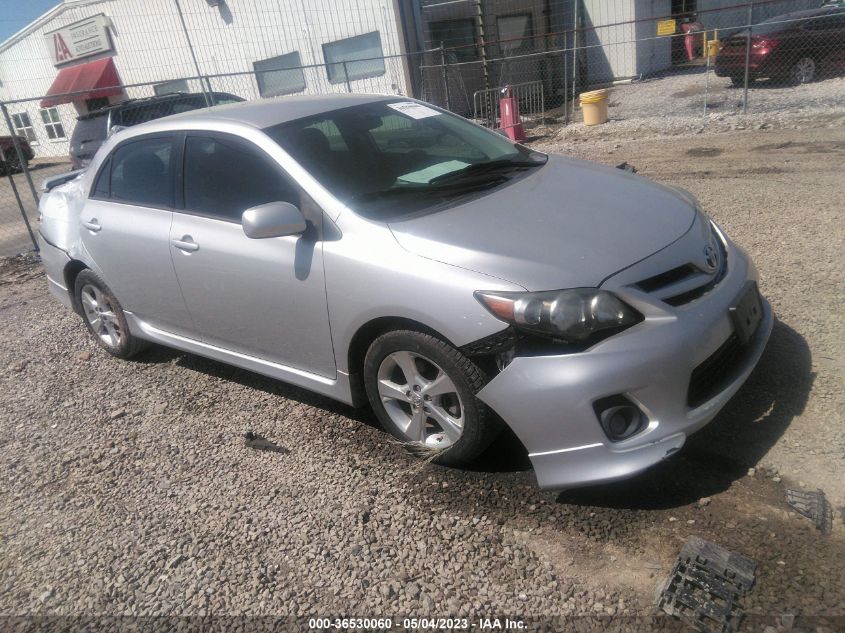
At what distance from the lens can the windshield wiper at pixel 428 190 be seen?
3.37 meters

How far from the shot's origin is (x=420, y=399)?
312cm

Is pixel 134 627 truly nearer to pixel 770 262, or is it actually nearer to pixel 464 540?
pixel 464 540

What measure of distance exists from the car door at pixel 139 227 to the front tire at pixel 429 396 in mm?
1559

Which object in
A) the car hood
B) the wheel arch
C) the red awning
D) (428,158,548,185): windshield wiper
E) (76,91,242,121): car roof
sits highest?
the red awning

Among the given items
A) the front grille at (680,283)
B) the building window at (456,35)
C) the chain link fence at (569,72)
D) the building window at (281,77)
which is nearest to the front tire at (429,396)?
the front grille at (680,283)

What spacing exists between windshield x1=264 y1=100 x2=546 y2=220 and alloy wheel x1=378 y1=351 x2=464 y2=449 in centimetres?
73

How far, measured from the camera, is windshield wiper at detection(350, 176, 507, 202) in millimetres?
3375

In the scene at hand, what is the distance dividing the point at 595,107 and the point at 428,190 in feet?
33.5

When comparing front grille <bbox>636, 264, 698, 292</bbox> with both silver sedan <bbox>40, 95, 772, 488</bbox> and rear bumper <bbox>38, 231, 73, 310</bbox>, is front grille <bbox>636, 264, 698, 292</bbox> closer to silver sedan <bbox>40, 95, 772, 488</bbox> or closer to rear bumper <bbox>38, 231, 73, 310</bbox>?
silver sedan <bbox>40, 95, 772, 488</bbox>

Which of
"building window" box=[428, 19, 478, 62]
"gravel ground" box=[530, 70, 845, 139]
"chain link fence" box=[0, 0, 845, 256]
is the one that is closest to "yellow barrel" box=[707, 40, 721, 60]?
"chain link fence" box=[0, 0, 845, 256]

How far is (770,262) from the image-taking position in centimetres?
496

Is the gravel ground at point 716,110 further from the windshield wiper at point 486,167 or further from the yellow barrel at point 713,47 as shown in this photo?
the windshield wiper at point 486,167

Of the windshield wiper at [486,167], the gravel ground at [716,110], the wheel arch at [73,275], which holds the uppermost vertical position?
the windshield wiper at [486,167]

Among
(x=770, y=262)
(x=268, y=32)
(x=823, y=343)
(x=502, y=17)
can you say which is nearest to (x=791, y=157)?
(x=770, y=262)
